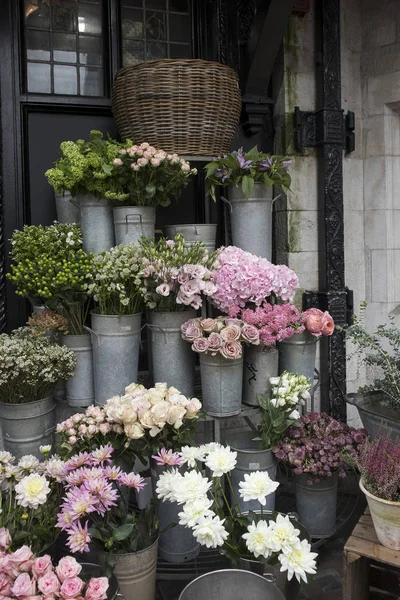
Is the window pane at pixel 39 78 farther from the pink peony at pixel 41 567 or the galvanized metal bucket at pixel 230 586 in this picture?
the galvanized metal bucket at pixel 230 586

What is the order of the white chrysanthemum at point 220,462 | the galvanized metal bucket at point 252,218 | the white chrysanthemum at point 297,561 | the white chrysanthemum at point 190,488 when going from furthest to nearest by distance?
1. the galvanized metal bucket at point 252,218
2. the white chrysanthemum at point 220,462
3. the white chrysanthemum at point 190,488
4. the white chrysanthemum at point 297,561

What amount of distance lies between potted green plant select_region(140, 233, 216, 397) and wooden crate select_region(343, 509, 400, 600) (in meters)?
1.02

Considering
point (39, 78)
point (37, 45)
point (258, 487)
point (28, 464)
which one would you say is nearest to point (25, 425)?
point (28, 464)

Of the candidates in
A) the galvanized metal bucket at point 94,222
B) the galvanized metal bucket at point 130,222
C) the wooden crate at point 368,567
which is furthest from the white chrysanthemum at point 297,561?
the galvanized metal bucket at point 94,222

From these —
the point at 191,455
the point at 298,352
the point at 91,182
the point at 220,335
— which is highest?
the point at 91,182

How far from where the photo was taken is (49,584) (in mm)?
1581

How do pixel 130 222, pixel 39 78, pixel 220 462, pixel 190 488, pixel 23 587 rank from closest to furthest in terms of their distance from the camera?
pixel 23 587 < pixel 190 488 < pixel 220 462 < pixel 130 222 < pixel 39 78

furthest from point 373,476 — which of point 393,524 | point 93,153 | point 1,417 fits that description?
point 93,153

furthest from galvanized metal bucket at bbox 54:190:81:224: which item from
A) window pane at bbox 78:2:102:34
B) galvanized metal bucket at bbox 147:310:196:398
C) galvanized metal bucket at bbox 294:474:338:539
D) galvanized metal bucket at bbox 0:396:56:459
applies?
galvanized metal bucket at bbox 294:474:338:539

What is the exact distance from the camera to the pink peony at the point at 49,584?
1569 mm

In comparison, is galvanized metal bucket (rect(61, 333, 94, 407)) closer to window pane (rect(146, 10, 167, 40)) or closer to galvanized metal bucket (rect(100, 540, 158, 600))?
galvanized metal bucket (rect(100, 540, 158, 600))

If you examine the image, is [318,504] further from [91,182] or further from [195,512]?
[91,182]

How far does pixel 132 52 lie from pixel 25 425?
7.18 feet

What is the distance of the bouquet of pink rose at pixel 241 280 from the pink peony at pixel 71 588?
135cm
